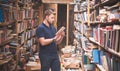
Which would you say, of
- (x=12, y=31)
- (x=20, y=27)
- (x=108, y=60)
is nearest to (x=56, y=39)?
(x=108, y=60)

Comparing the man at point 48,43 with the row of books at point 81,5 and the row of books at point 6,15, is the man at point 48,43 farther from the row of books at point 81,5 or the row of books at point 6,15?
the row of books at point 81,5

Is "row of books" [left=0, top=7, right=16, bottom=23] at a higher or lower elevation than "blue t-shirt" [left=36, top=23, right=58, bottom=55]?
higher

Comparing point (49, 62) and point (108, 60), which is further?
point (49, 62)

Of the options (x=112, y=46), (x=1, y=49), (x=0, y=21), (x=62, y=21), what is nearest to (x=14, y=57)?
(x=1, y=49)

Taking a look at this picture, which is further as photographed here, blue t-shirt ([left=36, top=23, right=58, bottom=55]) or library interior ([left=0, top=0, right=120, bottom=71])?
blue t-shirt ([left=36, top=23, right=58, bottom=55])

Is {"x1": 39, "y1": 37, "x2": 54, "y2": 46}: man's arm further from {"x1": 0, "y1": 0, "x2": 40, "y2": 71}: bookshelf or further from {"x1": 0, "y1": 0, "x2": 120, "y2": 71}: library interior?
{"x1": 0, "y1": 0, "x2": 40, "y2": 71}: bookshelf

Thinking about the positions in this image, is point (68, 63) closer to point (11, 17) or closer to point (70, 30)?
point (11, 17)

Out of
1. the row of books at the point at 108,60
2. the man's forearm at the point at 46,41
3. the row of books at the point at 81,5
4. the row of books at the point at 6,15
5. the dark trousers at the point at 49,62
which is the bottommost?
the dark trousers at the point at 49,62

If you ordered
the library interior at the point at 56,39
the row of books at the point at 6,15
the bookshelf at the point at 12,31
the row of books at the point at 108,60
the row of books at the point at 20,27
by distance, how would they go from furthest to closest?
the row of books at the point at 20,27
the bookshelf at the point at 12,31
the row of books at the point at 6,15
the library interior at the point at 56,39
the row of books at the point at 108,60

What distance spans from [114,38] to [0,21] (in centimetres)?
220

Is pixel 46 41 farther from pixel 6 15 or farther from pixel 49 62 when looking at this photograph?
pixel 6 15

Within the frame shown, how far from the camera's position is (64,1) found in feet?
27.8

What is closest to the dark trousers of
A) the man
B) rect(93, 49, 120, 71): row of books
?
the man

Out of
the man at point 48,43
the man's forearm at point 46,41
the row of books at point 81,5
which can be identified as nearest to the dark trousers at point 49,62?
the man at point 48,43
